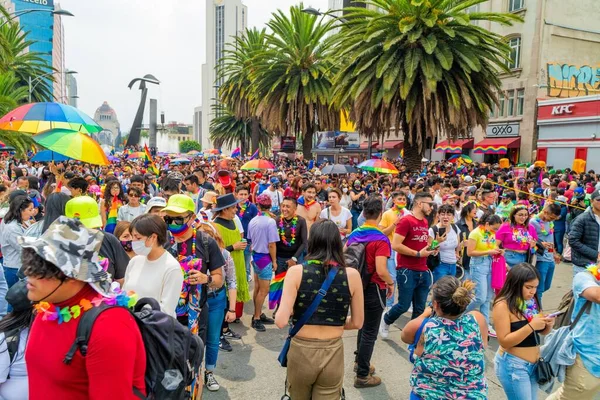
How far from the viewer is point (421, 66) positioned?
16281 mm

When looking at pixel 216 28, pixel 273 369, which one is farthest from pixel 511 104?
pixel 216 28

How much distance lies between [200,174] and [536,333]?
8.75 metres

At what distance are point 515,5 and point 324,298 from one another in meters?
34.7

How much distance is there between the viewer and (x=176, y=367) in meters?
2.16

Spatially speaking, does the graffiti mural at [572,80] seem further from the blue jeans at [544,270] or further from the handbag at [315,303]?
the handbag at [315,303]

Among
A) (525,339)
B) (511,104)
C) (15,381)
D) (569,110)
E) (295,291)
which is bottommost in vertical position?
(525,339)

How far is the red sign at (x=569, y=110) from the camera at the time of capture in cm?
2526

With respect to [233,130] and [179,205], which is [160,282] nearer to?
[179,205]

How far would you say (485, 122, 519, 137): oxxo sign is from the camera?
102ft

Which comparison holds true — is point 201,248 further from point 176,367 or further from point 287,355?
point 176,367

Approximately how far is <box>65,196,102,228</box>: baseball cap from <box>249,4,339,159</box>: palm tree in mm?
20541

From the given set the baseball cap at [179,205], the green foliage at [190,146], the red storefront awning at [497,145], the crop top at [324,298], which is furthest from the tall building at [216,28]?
Result: the crop top at [324,298]

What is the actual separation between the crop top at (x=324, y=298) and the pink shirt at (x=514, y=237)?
13.0 ft

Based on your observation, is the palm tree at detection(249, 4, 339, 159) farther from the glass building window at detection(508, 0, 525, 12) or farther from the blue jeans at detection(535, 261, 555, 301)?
the blue jeans at detection(535, 261, 555, 301)
